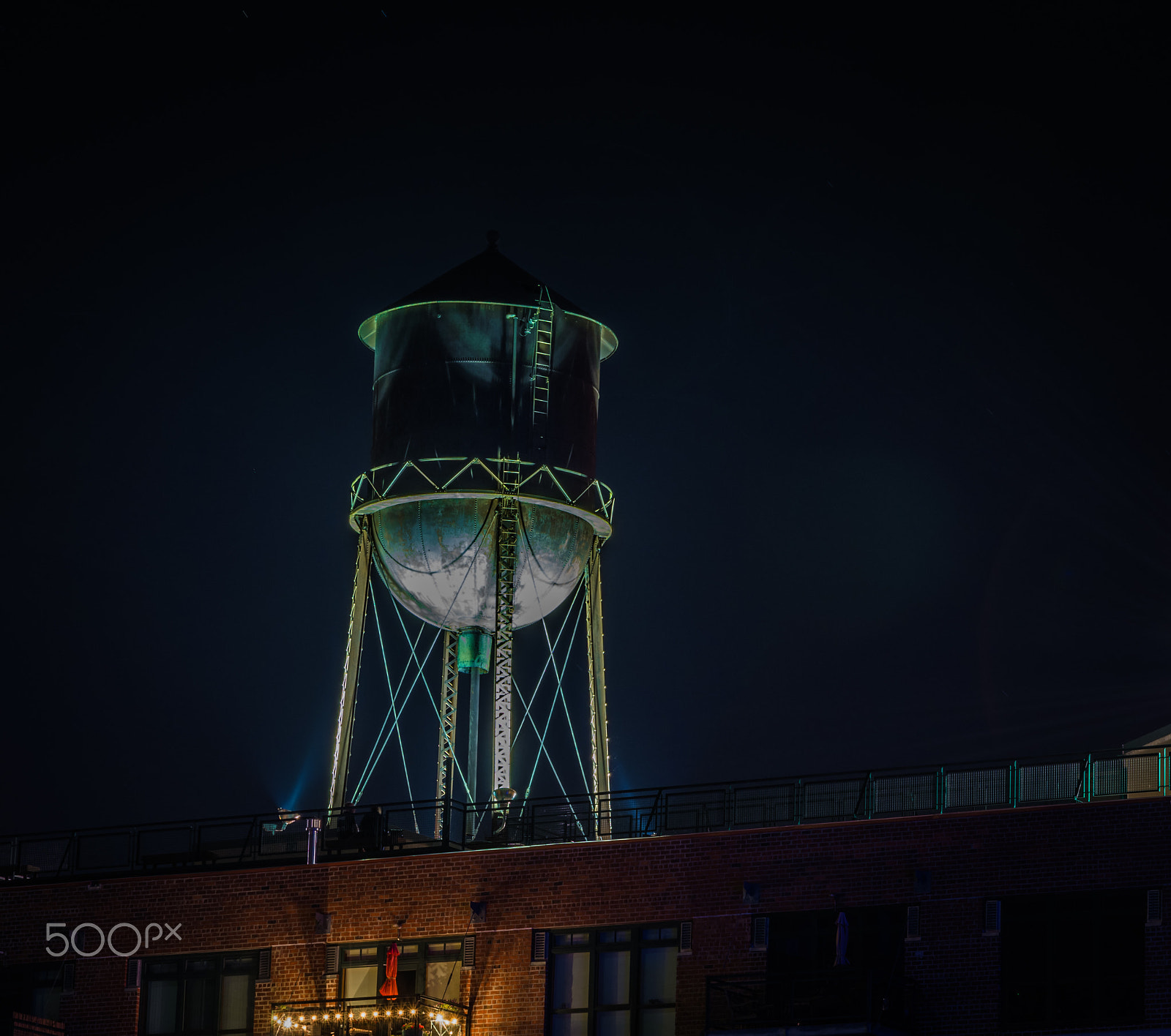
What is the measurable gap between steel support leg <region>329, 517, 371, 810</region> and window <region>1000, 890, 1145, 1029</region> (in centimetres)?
1516

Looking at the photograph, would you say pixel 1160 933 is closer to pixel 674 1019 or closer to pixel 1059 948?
pixel 1059 948

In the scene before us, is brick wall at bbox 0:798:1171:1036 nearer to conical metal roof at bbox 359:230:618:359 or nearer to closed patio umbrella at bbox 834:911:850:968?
closed patio umbrella at bbox 834:911:850:968

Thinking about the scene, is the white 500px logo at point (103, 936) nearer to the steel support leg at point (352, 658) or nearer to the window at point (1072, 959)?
the steel support leg at point (352, 658)

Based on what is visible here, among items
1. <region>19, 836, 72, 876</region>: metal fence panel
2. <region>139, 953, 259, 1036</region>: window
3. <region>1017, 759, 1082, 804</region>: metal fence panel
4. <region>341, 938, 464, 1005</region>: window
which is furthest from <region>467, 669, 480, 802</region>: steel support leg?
<region>1017, 759, 1082, 804</region>: metal fence panel

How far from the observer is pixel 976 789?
39.8 metres

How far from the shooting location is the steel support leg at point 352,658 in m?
46.7

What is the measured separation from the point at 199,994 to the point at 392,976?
470 centimetres

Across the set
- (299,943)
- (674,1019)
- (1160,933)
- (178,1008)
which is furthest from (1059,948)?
(178,1008)

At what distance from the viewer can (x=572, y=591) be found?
48.2 meters

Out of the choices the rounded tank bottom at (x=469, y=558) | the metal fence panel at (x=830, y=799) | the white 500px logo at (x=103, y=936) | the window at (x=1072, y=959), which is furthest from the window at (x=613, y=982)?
Result: the rounded tank bottom at (x=469, y=558)

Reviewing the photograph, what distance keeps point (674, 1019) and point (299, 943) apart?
312 inches

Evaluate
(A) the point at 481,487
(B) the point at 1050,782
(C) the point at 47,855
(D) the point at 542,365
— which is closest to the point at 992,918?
(B) the point at 1050,782

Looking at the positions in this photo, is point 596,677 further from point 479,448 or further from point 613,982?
point 613,982

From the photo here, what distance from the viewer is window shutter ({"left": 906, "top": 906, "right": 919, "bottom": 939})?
38094mm
